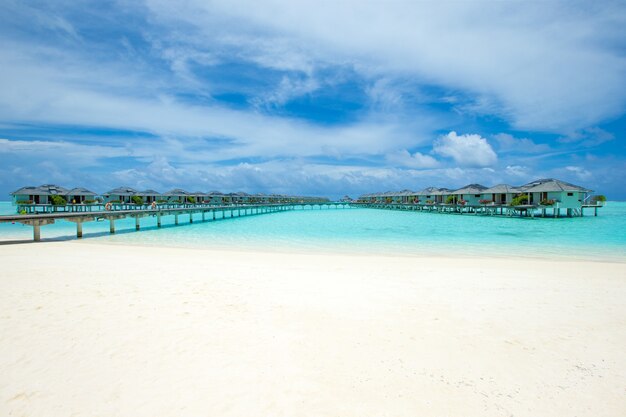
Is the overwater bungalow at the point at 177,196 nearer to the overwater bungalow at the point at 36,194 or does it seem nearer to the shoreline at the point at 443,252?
the overwater bungalow at the point at 36,194

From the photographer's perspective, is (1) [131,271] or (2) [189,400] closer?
(2) [189,400]

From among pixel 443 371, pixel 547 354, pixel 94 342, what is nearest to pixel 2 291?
pixel 94 342

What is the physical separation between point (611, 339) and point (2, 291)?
9.67 m

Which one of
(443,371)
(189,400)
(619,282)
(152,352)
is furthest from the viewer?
(619,282)

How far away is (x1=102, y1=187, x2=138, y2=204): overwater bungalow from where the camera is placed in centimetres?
4091

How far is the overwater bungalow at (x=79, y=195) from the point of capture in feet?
117

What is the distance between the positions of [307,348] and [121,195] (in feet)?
145

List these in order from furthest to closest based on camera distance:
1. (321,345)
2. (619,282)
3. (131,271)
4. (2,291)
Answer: (131,271) → (619,282) → (2,291) → (321,345)

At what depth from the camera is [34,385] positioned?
3.00m

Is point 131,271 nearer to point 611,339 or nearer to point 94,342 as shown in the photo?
point 94,342

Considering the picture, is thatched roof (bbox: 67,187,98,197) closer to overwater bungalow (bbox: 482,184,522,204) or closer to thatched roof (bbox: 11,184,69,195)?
thatched roof (bbox: 11,184,69,195)

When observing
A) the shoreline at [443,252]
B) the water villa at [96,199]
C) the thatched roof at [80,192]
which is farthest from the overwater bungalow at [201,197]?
the shoreline at [443,252]

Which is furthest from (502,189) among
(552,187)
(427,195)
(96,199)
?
(96,199)

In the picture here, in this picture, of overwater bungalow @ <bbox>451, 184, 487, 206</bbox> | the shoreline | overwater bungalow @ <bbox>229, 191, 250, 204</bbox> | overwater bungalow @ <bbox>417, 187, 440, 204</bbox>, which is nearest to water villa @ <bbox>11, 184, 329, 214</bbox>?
overwater bungalow @ <bbox>229, 191, 250, 204</bbox>
